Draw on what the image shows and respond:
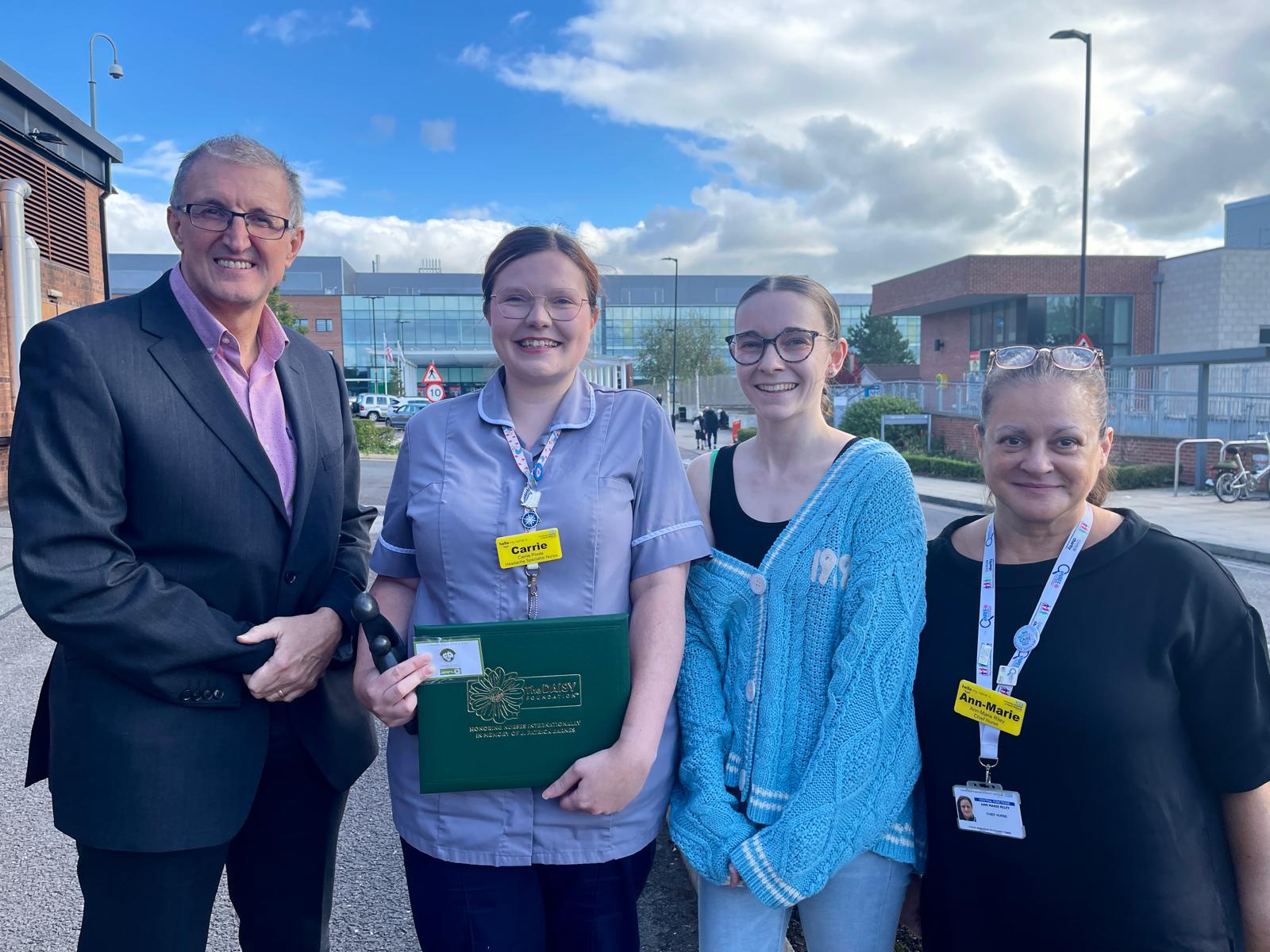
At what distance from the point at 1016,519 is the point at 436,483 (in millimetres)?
1324

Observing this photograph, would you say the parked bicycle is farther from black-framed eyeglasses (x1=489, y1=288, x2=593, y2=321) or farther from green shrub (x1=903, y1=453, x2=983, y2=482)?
black-framed eyeglasses (x1=489, y1=288, x2=593, y2=321)

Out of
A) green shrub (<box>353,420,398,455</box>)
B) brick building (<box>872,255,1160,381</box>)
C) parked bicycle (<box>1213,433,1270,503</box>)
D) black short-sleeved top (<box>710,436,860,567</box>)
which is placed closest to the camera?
black short-sleeved top (<box>710,436,860,567</box>)

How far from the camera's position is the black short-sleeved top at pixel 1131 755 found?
178 cm

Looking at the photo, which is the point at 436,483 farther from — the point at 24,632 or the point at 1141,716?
the point at 24,632

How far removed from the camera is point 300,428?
7.16 ft

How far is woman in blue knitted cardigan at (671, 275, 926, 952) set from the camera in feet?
6.31

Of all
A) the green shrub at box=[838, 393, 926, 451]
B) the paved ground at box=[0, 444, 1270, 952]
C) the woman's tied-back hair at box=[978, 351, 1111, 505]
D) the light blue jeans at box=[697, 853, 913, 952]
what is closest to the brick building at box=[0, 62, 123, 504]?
the paved ground at box=[0, 444, 1270, 952]

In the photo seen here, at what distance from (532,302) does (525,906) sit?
1.36 meters

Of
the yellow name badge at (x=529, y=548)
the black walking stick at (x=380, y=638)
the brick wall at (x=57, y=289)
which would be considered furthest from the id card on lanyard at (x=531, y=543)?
the brick wall at (x=57, y=289)

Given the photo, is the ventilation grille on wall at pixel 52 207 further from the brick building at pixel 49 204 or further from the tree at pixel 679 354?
the tree at pixel 679 354

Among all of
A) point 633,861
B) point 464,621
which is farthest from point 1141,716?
point 464,621

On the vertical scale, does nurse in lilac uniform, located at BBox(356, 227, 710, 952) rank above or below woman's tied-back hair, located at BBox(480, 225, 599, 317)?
below

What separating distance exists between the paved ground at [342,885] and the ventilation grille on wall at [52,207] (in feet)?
35.1

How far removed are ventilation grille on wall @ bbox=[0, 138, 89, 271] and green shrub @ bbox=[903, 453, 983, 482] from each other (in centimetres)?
1689
